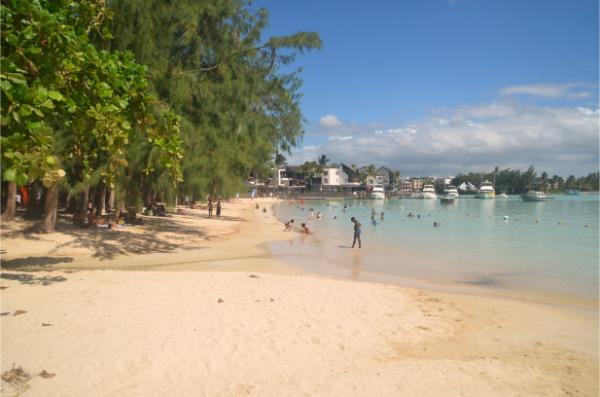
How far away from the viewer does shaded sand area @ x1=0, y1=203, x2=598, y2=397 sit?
5.11m

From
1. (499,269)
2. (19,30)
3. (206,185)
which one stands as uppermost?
(19,30)

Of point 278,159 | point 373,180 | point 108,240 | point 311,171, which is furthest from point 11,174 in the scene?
point 373,180

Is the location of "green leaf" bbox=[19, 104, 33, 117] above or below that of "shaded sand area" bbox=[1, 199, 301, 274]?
above

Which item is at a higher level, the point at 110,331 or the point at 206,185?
the point at 206,185

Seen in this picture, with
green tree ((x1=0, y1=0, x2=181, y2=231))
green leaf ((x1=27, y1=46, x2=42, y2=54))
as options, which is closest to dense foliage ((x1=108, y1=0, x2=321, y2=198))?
green tree ((x1=0, y1=0, x2=181, y2=231))

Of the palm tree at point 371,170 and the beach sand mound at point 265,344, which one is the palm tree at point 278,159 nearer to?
the beach sand mound at point 265,344

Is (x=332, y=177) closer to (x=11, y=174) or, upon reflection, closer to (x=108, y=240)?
(x=108, y=240)

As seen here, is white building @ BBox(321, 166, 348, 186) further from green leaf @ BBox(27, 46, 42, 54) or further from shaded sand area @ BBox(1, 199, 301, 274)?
green leaf @ BBox(27, 46, 42, 54)

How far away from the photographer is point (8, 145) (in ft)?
12.5

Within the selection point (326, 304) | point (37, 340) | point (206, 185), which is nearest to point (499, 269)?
point (326, 304)

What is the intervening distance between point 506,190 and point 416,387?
19137 cm

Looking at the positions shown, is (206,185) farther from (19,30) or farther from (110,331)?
(19,30)

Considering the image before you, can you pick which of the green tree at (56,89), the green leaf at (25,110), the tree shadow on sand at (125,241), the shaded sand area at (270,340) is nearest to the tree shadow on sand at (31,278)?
the shaded sand area at (270,340)

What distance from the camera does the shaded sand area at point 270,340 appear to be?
511 centimetres
